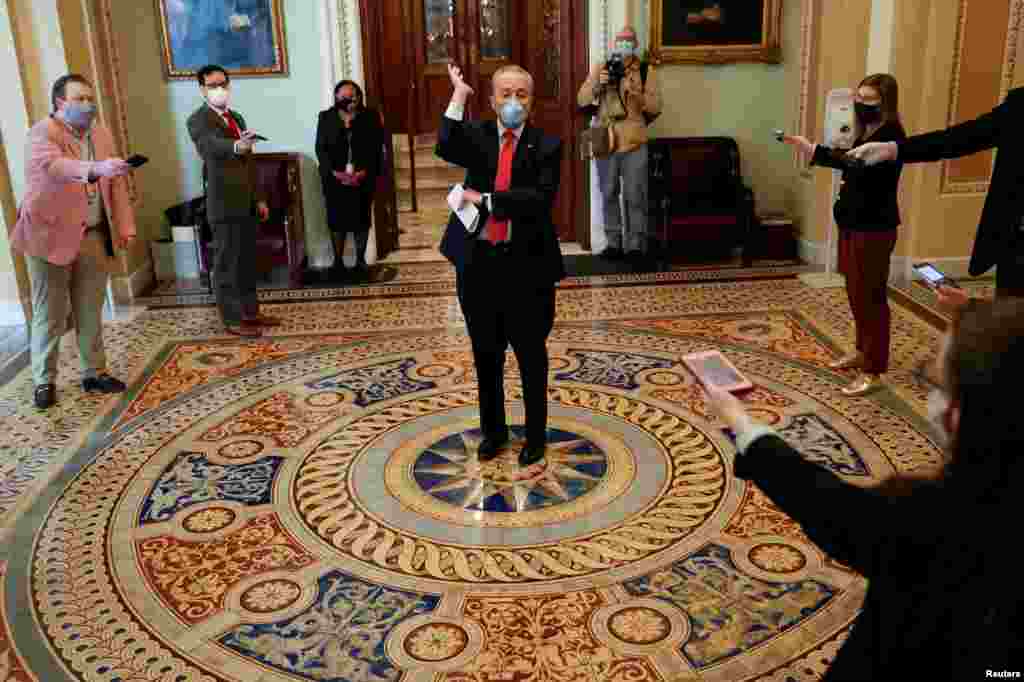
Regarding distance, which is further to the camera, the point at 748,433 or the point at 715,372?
the point at 715,372

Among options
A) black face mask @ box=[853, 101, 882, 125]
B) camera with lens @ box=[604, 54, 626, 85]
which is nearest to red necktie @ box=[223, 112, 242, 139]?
camera with lens @ box=[604, 54, 626, 85]

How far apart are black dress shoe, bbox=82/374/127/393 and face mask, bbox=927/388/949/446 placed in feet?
16.0

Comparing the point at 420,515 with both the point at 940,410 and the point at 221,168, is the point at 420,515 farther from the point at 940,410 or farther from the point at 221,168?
the point at 221,168

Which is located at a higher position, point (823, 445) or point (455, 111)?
point (455, 111)

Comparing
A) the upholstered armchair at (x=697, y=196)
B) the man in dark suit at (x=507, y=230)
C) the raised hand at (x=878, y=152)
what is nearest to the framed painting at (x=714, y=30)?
the upholstered armchair at (x=697, y=196)

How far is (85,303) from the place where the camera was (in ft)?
17.2

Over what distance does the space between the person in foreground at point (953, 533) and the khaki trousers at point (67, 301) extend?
4601 mm

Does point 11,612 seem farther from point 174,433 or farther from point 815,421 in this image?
point 815,421

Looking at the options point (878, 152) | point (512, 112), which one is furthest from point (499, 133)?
point (878, 152)

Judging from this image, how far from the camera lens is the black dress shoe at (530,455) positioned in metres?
4.25

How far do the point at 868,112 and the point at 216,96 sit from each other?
12.3ft

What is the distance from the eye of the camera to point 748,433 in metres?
1.65

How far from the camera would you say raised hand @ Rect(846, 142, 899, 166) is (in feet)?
13.8

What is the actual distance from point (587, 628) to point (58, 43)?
18.6 feet
